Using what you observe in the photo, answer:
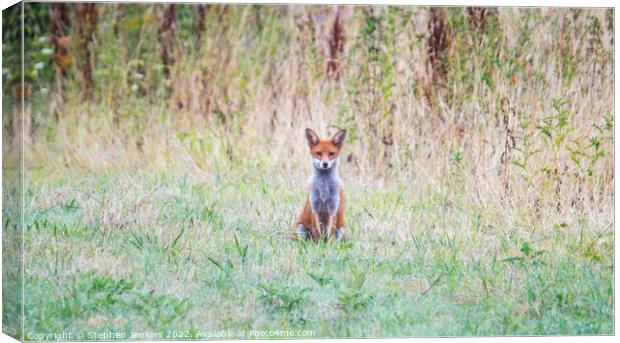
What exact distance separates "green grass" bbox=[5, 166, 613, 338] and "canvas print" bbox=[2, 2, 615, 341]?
0.01 m

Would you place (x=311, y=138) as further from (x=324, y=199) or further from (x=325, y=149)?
(x=324, y=199)

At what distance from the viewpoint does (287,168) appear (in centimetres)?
730

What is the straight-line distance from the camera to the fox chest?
672cm

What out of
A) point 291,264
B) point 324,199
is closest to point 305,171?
point 324,199

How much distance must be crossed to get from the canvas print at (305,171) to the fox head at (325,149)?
0.01 m

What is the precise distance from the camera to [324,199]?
265 inches

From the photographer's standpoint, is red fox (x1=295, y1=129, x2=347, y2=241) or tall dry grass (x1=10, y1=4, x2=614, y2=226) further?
tall dry grass (x1=10, y1=4, x2=614, y2=226)

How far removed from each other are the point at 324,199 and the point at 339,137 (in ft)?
1.33

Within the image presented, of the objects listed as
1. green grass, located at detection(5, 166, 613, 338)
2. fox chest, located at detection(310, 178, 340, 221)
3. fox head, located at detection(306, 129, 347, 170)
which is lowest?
A: green grass, located at detection(5, 166, 613, 338)

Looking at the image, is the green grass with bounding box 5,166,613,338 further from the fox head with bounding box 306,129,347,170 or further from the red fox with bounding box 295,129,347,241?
the fox head with bounding box 306,129,347,170

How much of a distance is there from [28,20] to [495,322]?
3.16 metres

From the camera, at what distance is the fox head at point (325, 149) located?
22.3ft

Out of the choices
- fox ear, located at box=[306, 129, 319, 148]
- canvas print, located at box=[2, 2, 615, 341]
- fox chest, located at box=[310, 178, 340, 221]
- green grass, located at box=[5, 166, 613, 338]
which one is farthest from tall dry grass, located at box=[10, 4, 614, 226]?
fox chest, located at box=[310, 178, 340, 221]

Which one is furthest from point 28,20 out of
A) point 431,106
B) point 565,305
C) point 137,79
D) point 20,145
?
point 565,305
